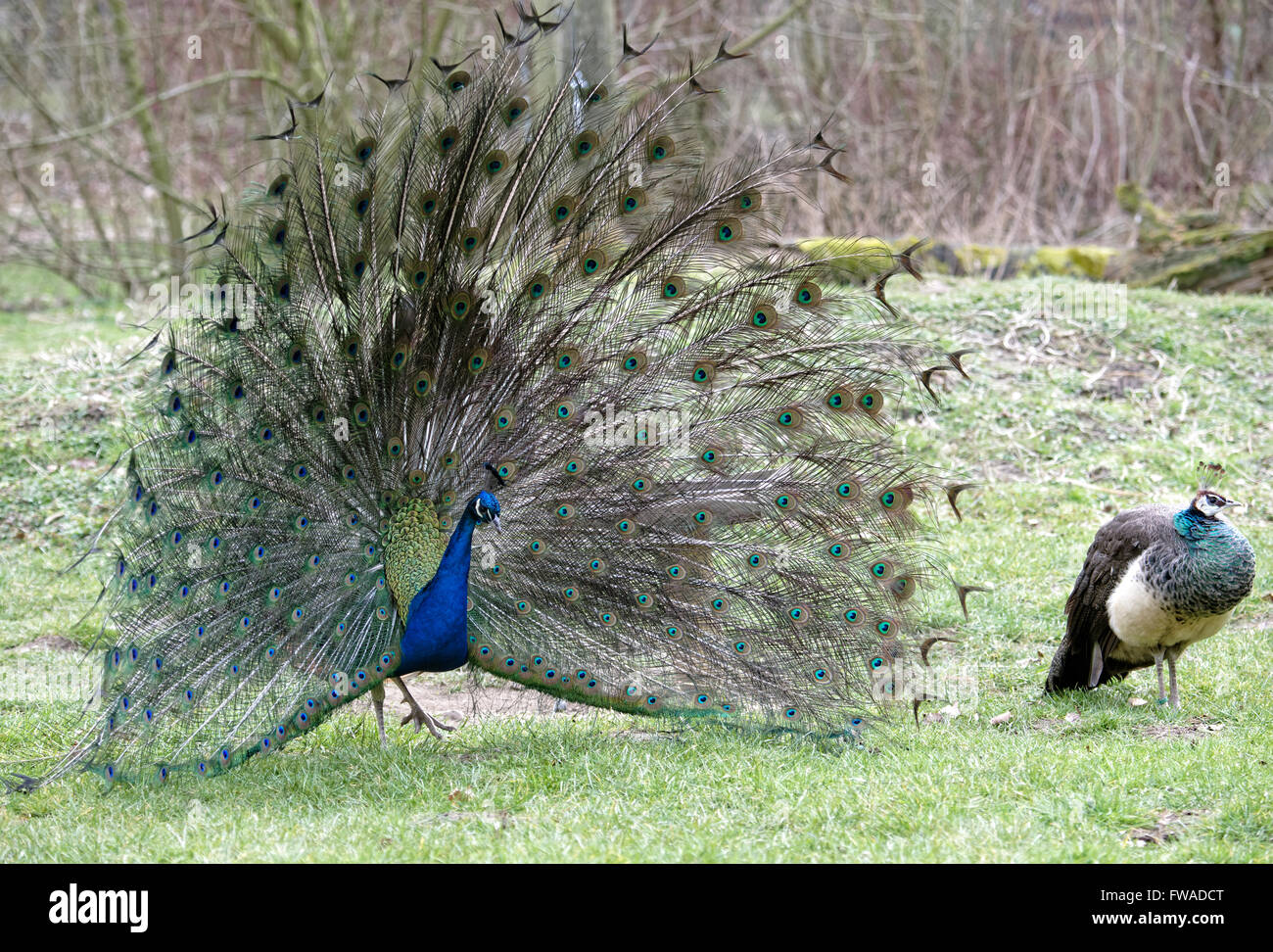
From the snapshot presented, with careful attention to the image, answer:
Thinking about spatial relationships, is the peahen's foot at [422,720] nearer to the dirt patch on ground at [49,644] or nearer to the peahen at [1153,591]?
the dirt patch on ground at [49,644]

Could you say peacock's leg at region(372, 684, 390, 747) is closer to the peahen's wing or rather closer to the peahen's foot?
the peahen's foot

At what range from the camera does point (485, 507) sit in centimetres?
481

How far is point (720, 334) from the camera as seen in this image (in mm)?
5105

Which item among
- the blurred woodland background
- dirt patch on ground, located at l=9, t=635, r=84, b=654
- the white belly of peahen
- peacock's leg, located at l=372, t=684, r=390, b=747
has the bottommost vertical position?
dirt patch on ground, located at l=9, t=635, r=84, b=654

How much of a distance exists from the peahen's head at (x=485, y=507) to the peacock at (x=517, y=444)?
16 millimetres

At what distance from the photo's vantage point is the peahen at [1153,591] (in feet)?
17.4

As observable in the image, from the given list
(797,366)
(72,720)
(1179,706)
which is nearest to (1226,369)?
(1179,706)

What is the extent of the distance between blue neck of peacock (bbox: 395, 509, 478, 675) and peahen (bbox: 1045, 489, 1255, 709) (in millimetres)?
2796

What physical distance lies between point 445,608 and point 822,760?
1.59m

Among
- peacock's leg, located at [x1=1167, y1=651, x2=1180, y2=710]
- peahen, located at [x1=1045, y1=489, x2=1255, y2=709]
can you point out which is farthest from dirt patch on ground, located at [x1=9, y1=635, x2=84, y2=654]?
peacock's leg, located at [x1=1167, y1=651, x2=1180, y2=710]

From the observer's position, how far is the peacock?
4.91 m

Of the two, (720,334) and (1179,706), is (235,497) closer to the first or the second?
(720,334)

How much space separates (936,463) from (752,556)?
15.1 ft

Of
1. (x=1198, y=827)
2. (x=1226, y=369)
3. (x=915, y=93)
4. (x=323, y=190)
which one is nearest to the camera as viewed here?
(x=1198, y=827)
